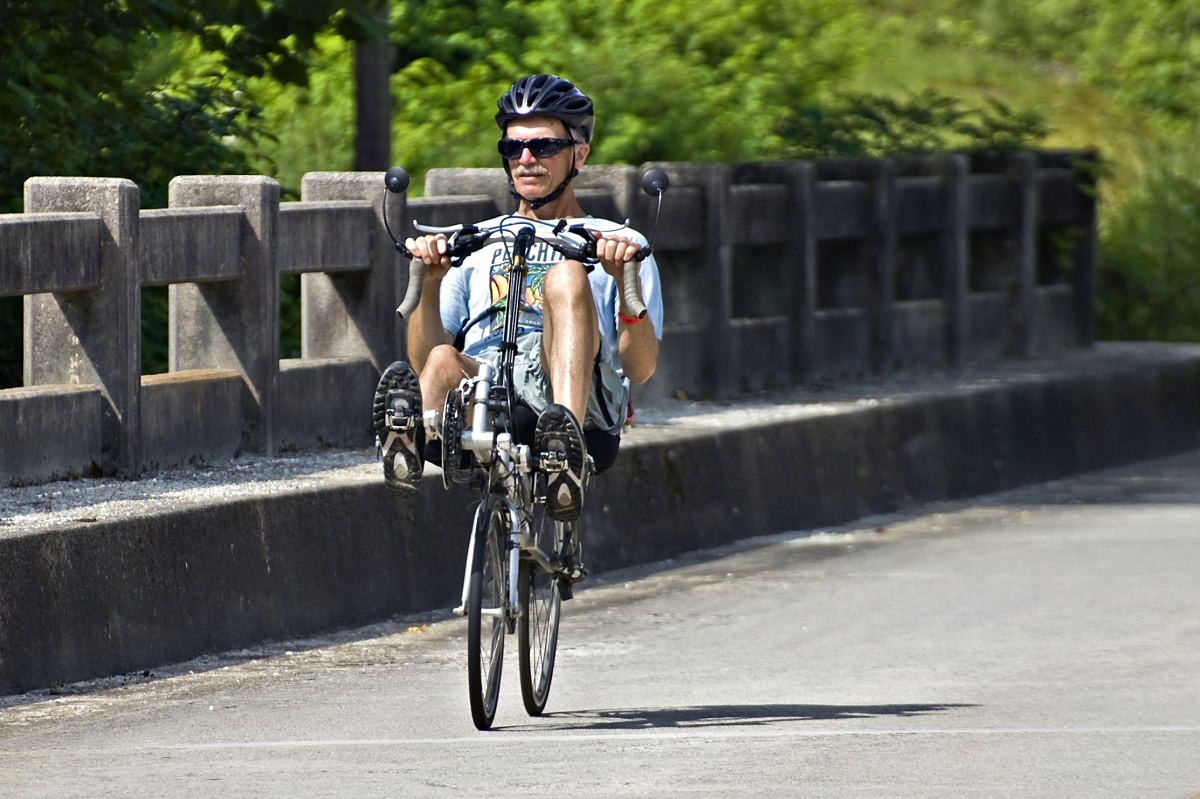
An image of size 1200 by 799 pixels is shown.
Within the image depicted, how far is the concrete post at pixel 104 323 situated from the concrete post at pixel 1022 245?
351 inches

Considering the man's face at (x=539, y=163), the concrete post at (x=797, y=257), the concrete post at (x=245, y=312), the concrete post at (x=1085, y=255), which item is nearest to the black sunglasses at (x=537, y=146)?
the man's face at (x=539, y=163)

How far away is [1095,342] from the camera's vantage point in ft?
63.4

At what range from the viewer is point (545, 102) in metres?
7.96

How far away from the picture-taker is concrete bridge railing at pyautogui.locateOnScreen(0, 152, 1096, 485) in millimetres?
10000

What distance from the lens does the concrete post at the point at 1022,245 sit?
17.8 m

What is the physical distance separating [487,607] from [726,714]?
3.10 feet

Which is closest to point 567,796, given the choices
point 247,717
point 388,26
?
point 247,717

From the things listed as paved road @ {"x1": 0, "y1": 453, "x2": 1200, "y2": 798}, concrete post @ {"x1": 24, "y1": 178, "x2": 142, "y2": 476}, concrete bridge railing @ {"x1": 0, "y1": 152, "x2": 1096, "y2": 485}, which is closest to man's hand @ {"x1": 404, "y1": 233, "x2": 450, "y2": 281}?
paved road @ {"x1": 0, "y1": 453, "x2": 1200, "y2": 798}

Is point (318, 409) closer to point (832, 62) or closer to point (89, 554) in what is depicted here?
point (89, 554)

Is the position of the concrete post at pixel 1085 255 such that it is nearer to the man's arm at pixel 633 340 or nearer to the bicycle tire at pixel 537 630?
the bicycle tire at pixel 537 630

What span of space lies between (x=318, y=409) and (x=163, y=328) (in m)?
1.27

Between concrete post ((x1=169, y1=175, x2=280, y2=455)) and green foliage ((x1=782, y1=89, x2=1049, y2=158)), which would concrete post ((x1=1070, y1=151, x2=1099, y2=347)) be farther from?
concrete post ((x1=169, y1=175, x2=280, y2=455))

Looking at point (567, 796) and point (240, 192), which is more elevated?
point (240, 192)

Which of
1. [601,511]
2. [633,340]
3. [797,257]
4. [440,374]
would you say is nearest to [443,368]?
[440,374]
